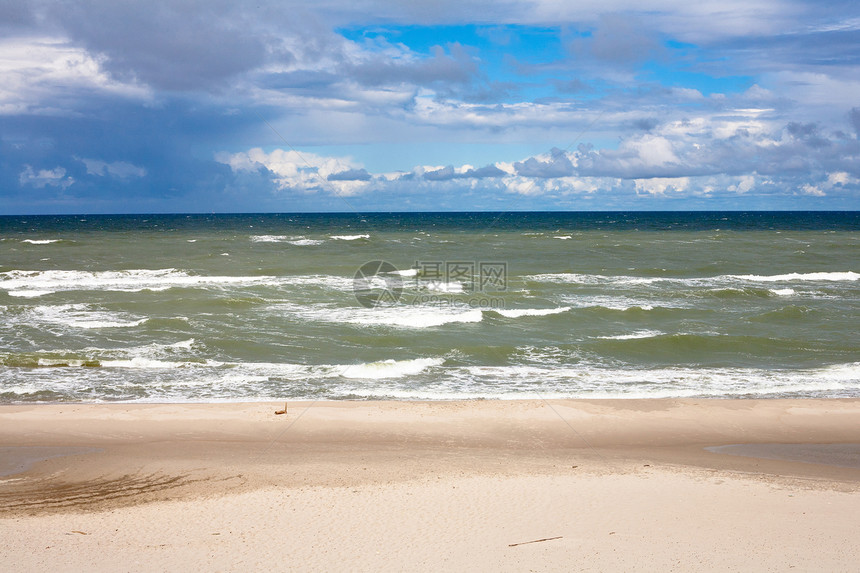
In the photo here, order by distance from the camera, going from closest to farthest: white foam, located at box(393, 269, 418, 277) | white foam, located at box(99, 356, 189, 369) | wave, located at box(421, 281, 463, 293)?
white foam, located at box(99, 356, 189, 369)
wave, located at box(421, 281, 463, 293)
white foam, located at box(393, 269, 418, 277)

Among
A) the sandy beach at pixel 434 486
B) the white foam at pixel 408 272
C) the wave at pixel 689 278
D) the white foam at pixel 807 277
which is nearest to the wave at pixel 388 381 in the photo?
the sandy beach at pixel 434 486

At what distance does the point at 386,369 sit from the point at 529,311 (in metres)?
7.06

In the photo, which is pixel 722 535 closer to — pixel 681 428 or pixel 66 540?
pixel 681 428

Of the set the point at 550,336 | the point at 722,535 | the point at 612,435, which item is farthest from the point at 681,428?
the point at 550,336

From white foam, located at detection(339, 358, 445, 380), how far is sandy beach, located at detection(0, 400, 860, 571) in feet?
7.09

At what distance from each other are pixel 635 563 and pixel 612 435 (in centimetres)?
372

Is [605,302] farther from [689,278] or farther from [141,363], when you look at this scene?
[141,363]

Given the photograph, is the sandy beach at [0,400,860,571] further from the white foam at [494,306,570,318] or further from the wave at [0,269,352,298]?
the wave at [0,269,352,298]

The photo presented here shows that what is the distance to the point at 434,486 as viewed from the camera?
649 centimetres

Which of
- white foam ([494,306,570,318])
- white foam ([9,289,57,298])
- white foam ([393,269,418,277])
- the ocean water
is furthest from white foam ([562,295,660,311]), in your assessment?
white foam ([9,289,57,298])

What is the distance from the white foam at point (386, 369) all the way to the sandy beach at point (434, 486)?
2.16m

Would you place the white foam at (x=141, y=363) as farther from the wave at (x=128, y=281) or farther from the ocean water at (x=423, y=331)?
the wave at (x=128, y=281)

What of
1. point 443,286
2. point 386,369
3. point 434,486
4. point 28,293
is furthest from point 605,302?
point 28,293

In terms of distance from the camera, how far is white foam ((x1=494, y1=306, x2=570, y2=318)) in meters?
17.5
